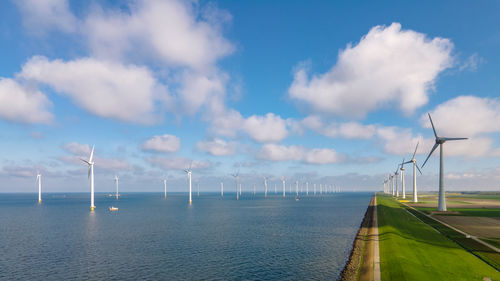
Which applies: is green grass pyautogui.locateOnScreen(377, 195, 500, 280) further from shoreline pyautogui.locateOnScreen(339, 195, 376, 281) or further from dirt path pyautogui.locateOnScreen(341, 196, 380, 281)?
shoreline pyautogui.locateOnScreen(339, 195, 376, 281)

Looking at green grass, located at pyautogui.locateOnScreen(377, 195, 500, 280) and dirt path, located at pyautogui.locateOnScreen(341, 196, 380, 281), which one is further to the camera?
dirt path, located at pyautogui.locateOnScreen(341, 196, 380, 281)

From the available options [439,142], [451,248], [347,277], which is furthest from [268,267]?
[439,142]

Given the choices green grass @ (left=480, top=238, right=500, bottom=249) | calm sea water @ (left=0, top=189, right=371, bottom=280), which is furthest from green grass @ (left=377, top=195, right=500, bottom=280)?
calm sea water @ (left=0, top=189, right=371, bottom=280)

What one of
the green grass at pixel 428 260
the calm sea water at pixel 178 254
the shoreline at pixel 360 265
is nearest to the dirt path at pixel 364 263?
the shoreline at pixel 360 265

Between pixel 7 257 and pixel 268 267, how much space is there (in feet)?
158

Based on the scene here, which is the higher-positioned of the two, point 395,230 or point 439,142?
point 439,142

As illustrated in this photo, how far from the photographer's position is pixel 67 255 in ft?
197

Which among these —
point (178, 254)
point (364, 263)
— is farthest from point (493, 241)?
point (178, 254)

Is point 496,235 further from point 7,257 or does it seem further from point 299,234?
point 7,257

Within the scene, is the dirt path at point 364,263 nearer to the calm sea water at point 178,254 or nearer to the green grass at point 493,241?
the calm sea water at point 178,254

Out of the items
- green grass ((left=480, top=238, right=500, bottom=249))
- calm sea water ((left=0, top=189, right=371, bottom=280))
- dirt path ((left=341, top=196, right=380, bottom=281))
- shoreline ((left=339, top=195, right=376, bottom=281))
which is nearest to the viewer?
dirt path ((left=341, top=196, right=380, bottom=281))

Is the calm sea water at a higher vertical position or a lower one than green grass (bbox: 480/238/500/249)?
lower

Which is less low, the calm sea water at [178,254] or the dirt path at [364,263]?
the dirt path at [364,263]

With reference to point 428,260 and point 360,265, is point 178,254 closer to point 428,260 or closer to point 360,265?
point 360,265
